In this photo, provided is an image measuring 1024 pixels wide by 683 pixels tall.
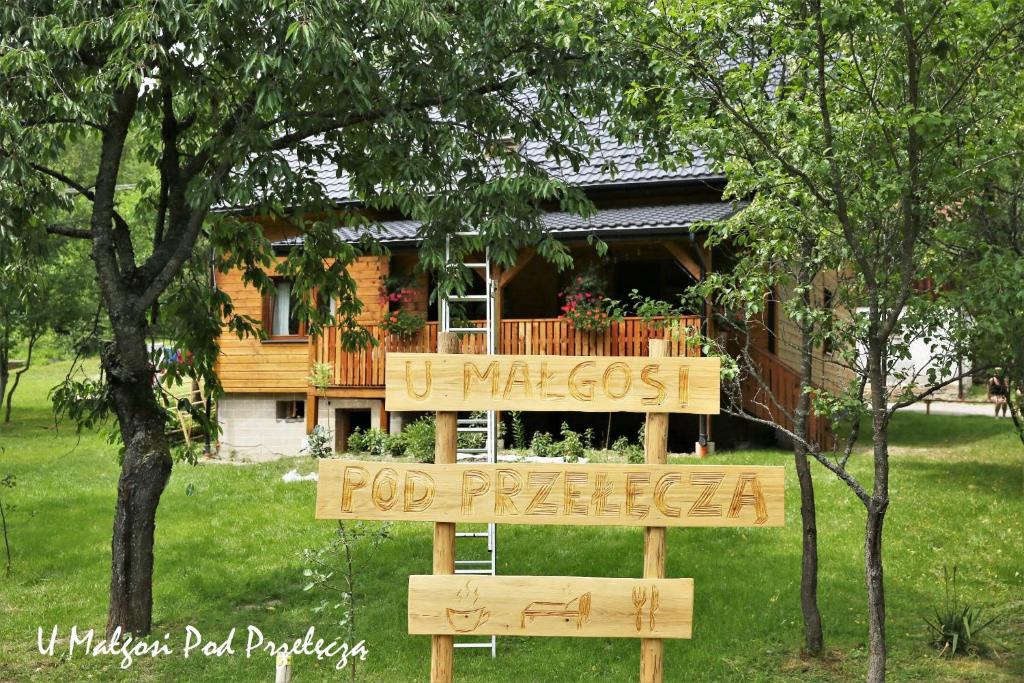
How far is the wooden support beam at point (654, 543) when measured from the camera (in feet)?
19.8

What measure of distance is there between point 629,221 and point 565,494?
11046 millimetres

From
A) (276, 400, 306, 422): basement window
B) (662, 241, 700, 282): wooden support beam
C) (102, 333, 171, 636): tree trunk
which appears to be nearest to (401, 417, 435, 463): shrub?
(276, 400, 306, 422): basement window

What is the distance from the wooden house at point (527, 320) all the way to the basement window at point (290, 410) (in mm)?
25

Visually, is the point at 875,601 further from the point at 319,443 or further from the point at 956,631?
the point at 319,443

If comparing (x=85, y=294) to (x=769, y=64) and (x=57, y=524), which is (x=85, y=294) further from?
(x=769, y=64)

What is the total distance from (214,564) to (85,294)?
15683 mm

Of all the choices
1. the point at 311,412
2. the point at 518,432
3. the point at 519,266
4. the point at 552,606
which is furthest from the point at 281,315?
the point at 552,606

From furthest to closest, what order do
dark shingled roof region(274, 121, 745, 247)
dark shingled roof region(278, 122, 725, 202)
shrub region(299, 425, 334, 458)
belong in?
shrub region(299, 425, 334, 458), dark shingled roof region(278, 122, 725, 202), dark shingled roof region(274, 121, 745, 247)

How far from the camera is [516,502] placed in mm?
5973

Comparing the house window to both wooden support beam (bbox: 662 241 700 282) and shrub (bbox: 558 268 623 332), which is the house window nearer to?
shrub (bbox: 558 268 623 332)

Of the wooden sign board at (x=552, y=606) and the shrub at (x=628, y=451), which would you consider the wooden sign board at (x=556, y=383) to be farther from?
the shrub at (x=628, y=451)

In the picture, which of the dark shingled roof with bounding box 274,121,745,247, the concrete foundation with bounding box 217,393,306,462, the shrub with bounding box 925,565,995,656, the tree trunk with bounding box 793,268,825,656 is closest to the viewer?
the tree trunk with bounding box 793,268,825,656

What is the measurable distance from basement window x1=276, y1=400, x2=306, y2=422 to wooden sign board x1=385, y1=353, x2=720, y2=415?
14.4 metres

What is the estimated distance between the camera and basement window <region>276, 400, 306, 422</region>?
20141 millimetres
